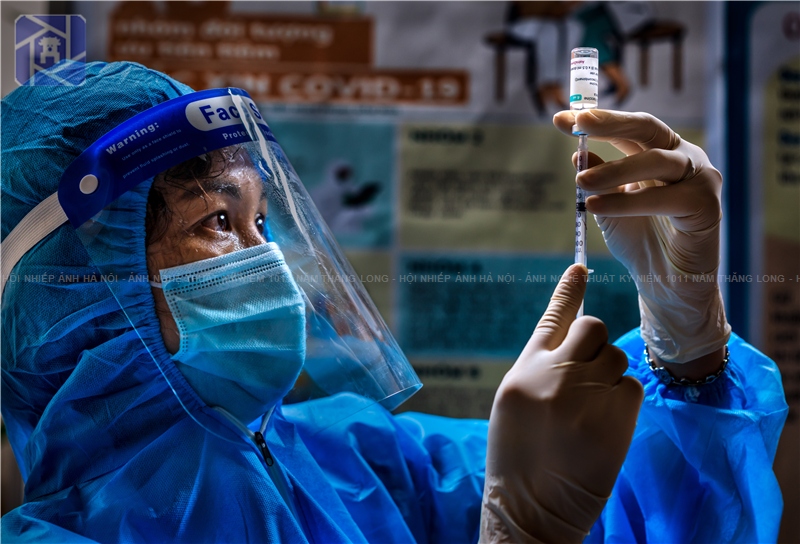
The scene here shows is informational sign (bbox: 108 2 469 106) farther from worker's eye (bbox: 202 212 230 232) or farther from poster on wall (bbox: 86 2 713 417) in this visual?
worker's eye (bbox: 202 212 230 232)

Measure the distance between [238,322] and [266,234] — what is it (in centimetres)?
14

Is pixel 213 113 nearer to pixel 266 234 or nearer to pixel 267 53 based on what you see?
pixel 266 234

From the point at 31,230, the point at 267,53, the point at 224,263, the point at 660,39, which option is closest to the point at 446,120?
the point at 267,53

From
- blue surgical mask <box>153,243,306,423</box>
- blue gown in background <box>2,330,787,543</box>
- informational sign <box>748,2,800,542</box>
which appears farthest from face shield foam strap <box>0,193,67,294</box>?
informational sign <box>748,2,800,542</box>

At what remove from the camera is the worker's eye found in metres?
0.82

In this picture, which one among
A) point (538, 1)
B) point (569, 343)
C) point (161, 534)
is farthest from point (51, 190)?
point (538, 1)

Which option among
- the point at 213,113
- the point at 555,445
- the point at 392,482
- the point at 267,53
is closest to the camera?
the point at 555,445

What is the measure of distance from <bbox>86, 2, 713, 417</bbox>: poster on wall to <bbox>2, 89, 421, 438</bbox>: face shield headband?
2.28ft

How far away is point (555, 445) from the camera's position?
0.67 meters

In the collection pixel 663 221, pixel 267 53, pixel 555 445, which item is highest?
pixel 267 53

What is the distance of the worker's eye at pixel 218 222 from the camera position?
82cm

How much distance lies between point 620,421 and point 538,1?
1.21 meters

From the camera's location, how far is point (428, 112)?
61.4 inches

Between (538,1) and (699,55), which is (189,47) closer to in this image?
(538,1)
